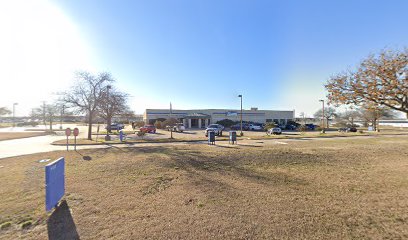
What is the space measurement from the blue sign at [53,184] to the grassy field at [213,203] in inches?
10.1

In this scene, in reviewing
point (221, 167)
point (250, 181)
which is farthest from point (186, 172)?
point (250, 181)

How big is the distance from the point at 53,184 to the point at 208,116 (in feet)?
159

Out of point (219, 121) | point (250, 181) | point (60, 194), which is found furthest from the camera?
point (219, 121)

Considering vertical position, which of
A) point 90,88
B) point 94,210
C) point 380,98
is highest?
point 90,88

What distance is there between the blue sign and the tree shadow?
9.3 inches

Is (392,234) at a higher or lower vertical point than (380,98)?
Result: lower

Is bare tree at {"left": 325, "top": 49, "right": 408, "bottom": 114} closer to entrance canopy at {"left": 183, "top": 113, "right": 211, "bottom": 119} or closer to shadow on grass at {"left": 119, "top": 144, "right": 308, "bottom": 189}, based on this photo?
shadow on grass at {"left": 119, "top": 144, "right": 308, "bottom": 189}

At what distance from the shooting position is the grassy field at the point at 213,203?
3.66 meters

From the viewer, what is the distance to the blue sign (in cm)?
445

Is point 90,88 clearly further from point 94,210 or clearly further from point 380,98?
point 380,98

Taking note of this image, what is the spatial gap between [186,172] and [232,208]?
362 centimetres

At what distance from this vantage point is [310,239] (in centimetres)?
333

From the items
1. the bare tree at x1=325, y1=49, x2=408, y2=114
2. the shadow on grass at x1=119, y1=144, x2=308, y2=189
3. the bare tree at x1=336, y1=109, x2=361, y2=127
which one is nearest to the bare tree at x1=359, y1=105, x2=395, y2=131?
the bare tree at x1=325, y1=49, x2=408, y2=114

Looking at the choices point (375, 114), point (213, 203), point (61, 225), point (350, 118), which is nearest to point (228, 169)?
point (213, 203)
